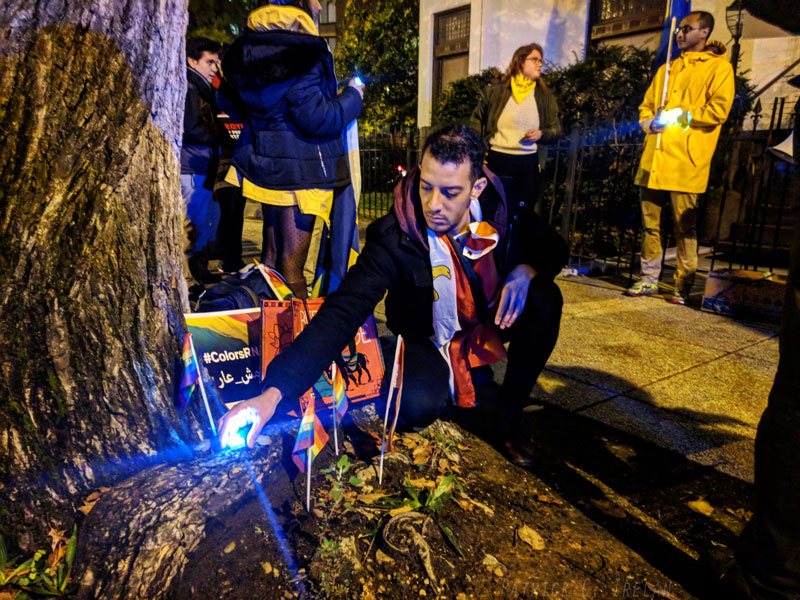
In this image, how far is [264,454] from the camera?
2002 millimetres

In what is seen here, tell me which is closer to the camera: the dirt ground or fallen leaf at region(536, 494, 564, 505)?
the dirt ground

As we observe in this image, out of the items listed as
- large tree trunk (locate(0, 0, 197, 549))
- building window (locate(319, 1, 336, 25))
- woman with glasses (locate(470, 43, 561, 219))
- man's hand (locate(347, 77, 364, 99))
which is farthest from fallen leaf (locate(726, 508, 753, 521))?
building window (locate(319, 1, 336, 25))

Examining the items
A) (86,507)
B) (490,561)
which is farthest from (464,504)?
(86,507)

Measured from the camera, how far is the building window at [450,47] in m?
14.1

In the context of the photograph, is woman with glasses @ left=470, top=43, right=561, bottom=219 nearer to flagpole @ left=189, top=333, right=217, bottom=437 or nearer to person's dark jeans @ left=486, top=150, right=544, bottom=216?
person's dark jeans @ left=486, top=150, right=544, bottom=216

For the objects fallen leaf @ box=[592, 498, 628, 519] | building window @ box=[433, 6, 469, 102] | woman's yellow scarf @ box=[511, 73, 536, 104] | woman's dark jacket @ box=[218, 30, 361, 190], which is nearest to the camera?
fallen leaf @ box=[592, 498, 628, 519]

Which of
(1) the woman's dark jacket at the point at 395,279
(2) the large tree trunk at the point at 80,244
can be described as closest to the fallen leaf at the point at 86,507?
(2) the large tree trunk at the point at 80,244

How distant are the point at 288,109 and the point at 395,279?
1.51 meters

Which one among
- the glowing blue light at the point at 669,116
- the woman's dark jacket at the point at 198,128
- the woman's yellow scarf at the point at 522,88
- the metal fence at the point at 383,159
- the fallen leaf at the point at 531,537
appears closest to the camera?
the fallen leaf at the point at 531,537

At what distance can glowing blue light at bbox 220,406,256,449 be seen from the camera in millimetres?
1510

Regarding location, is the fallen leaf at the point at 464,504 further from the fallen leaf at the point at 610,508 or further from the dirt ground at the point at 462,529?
the fallen leaf at the point at 610,508

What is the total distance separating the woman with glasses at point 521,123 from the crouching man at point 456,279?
3.06 m

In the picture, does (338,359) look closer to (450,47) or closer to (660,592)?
(660,592)

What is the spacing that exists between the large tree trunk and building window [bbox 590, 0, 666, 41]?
430 inches
